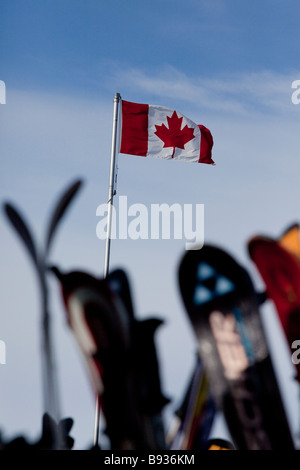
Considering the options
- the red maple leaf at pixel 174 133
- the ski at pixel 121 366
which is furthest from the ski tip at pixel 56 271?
the red maple leaf at pixel 174 133

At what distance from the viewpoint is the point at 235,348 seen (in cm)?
1653

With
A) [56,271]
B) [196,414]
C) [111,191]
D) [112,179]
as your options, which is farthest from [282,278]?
[112,179]

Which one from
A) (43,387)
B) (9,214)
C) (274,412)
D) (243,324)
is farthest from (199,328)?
(9,214)

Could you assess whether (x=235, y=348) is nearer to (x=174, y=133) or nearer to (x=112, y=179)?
(x=112, y=179)

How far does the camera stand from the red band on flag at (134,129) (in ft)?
76.4

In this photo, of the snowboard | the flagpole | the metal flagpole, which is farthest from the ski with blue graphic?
the flagpole

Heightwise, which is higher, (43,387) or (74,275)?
(74,275)

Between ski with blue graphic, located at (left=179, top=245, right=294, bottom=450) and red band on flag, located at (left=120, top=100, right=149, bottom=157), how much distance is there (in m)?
7.26

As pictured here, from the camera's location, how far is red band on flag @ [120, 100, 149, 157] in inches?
917

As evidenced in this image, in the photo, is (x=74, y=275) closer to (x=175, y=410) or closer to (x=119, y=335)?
(x=119, y=335)

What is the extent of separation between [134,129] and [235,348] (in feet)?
29.2

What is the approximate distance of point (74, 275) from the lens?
57.0ft

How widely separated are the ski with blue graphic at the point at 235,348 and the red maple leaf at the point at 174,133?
750 centimetres

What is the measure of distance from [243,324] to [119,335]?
2.54m
